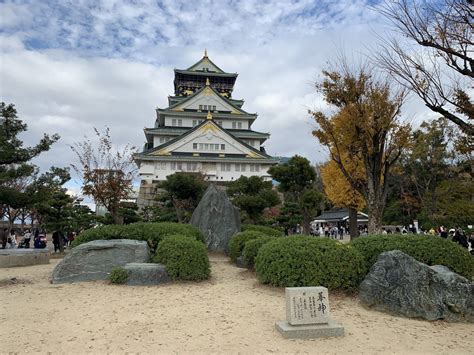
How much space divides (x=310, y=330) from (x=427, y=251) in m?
3.98

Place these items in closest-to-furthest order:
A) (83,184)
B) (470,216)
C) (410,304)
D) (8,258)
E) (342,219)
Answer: (410,304), (8,258), (83,184), (470,216), (342,219)

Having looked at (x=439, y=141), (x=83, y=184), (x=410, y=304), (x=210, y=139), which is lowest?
(x=410, y=304)

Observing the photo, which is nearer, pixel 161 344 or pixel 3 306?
pixel 161 344

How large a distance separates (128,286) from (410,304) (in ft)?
18.3

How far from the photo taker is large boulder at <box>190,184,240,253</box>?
1469 centimetres

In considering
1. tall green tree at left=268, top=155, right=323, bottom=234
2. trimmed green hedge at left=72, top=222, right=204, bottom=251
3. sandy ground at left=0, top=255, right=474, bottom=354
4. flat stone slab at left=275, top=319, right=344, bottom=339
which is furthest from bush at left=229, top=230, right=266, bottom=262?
tall green tree at left=268, top=155, right=323, bottom=234

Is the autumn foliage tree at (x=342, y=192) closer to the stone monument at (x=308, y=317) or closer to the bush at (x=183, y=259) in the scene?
the bush at (x=183, y=259)

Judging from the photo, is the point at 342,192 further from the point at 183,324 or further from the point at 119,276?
the point at 183,324

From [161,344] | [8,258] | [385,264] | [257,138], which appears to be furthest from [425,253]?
[257,138]

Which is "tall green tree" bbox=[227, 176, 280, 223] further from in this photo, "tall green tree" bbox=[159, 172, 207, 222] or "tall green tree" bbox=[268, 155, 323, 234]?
"tall green tree" bbox=[159, 172, 207, 222]

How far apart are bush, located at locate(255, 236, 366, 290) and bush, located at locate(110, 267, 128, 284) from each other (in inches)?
121

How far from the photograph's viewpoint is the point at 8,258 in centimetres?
1183

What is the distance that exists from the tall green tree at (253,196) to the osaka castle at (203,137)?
14745mm

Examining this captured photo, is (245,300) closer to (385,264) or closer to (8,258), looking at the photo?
(385,264)
